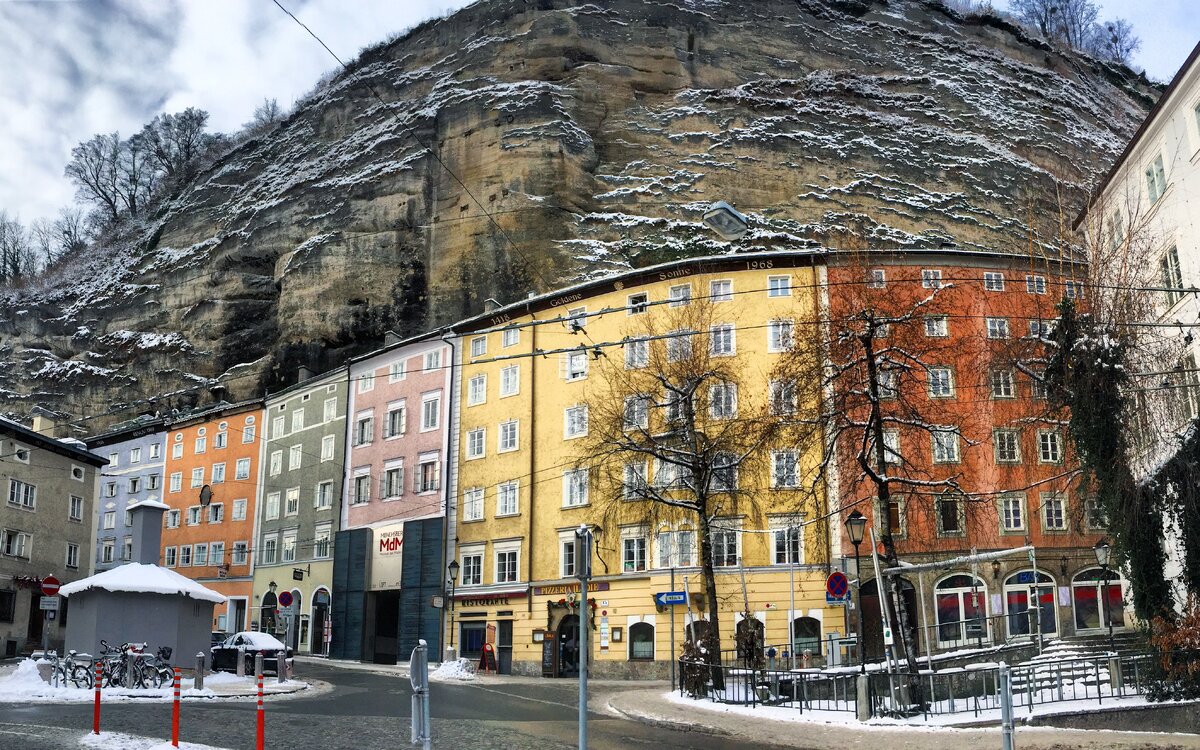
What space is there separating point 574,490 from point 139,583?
1856 centimetres

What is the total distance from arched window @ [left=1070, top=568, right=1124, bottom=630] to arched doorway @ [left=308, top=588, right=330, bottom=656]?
34404mm

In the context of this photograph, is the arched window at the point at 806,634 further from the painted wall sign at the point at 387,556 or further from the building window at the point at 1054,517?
the painted wall sign at the point at 387,556

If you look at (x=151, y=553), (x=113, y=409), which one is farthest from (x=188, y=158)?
(x=151, y=553)

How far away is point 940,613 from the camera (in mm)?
37781

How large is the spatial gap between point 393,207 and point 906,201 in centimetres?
3790

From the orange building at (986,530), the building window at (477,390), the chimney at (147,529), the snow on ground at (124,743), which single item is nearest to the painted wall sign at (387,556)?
the building window at (477,390)

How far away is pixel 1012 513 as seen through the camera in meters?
38.2

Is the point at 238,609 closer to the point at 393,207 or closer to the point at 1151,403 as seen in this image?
the point at 393,207

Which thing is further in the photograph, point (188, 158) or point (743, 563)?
point (188, 158)

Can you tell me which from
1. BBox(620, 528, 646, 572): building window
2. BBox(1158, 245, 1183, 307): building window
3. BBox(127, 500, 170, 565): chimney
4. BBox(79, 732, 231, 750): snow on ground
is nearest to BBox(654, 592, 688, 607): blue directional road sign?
BBox(620, 528, 646, 572): building window

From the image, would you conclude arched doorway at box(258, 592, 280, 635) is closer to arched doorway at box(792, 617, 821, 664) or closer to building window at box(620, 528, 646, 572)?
building window at box(620, 528, 646, 572)

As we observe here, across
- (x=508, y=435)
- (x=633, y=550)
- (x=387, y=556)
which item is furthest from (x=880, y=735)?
(x=387, y=556)

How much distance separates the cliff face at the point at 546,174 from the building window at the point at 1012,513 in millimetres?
33242

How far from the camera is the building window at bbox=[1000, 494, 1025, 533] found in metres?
38.0
